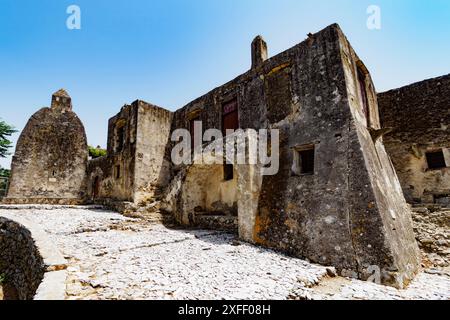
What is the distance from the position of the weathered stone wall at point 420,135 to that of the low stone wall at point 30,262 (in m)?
12.1

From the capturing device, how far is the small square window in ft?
22.1

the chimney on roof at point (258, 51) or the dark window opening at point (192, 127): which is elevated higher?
the chimney on roof at point (258, 51)

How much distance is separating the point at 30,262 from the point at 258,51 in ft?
32.3

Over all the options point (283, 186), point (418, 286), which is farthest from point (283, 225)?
point (418, 286)

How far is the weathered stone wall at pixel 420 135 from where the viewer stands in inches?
373

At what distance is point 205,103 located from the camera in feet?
37.4

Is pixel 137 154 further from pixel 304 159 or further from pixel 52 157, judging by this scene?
pixel 52 157

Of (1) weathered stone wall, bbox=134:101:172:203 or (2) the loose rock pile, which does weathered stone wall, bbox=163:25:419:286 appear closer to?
(2) the loose rock pile

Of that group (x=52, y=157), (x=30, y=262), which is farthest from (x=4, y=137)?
(x=30, y=262)

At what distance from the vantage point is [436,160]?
385 inches

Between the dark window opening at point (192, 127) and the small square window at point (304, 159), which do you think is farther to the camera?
the dark window opening at point (192, 127)

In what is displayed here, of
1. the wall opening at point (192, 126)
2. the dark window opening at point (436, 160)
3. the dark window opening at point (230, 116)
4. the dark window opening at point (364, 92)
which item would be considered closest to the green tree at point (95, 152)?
the wall opening at point (192, 126)

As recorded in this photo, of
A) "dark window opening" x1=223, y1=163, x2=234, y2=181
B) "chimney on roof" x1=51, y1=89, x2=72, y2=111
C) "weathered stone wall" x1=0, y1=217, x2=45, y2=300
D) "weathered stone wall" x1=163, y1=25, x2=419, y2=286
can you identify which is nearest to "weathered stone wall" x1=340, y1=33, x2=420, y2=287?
"weathered stone wall" x1=163, y1=25, x2=419, y2=286

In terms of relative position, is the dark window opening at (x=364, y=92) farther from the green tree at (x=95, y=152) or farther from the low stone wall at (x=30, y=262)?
the green tree at (x=95, y=152)
